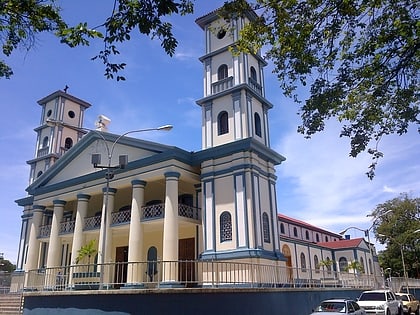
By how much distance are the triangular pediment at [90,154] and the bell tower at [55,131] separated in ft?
12.4

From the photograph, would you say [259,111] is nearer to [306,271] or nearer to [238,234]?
[238,234]

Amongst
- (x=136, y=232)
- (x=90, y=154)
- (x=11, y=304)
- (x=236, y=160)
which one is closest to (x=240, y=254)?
(x=236, y=160)

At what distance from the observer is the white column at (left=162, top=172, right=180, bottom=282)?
60.0ft

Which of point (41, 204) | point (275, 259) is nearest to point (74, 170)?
point (41, 204)

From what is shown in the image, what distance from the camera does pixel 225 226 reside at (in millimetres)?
19516

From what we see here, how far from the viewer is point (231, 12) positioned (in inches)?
314

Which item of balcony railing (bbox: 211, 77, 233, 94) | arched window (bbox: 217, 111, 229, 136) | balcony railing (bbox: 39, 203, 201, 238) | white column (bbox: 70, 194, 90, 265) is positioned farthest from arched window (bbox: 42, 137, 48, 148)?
arched window (bbox: 217, 111, 229, 136)

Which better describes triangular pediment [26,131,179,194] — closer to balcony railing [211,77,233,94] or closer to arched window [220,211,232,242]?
arched window [220,211,232,242]

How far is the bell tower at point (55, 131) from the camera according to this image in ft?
102

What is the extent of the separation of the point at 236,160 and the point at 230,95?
404 cm

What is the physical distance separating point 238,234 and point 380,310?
289 inches

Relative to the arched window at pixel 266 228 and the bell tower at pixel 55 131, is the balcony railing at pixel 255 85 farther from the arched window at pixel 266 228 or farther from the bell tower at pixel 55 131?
the bell tower at pixel 55 131

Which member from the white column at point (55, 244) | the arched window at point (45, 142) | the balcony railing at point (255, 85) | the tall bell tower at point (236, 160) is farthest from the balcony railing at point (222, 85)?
the arched window at point (45, 142)

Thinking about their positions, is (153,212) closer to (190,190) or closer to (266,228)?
(190,190)
